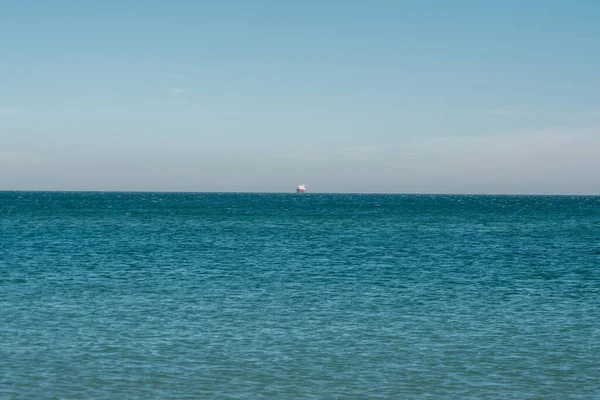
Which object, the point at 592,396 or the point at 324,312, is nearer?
the point at 592,396

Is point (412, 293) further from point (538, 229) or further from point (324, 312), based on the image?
point (538, 229)

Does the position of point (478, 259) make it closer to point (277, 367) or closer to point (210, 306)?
point (210, 306)

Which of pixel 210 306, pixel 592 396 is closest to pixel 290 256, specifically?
pixel 210 306

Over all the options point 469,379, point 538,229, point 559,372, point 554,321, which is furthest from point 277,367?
point 538,229

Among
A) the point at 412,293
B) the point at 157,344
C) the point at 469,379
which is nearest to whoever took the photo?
the point at 469,379

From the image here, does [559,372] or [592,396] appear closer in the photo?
[592,396]

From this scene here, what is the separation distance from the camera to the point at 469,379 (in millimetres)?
19078

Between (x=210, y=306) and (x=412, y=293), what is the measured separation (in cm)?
1055

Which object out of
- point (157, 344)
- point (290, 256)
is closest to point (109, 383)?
point (157, 344)

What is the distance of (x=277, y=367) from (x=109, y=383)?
4886 mm

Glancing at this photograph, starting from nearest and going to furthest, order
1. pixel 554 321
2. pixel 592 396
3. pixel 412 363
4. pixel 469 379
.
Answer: pixel 592 396 → pixel 469 379 → pixel 412 363 → pixel 554 321

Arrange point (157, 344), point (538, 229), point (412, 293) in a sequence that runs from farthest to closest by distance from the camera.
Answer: point (538, 229) < point (412, 293) < point (157, 344)

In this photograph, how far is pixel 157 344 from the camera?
22.6m

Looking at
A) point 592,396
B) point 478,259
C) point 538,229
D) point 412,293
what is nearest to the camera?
point 592,396
